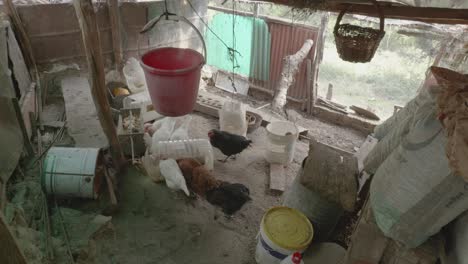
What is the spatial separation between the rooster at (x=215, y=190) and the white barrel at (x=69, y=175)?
1.24 m

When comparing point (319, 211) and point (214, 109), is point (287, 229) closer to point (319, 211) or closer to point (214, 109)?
point (319, 211)

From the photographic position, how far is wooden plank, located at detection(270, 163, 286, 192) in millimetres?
4798

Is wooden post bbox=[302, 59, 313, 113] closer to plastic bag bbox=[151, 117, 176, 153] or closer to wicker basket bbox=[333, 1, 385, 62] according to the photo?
plastic bag bbox=[151, 117, 176, 153]

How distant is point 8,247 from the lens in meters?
1.23

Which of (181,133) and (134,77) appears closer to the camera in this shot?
(181,133)

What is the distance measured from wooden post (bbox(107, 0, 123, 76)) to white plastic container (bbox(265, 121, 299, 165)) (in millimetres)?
4170

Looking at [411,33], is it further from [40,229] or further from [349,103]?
[40,229]

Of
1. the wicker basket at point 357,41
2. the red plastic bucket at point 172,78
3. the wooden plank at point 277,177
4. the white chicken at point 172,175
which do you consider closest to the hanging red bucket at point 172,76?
the red plastic bucket at point 172,78

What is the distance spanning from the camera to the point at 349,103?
9.07 meters

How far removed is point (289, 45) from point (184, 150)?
5216 mm

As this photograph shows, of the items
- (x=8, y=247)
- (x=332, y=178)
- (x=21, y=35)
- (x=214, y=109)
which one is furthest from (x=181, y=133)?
(x=21, y=35)

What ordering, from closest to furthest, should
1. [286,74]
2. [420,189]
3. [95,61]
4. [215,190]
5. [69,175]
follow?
1. [420,189]
2. [95,61]
3. [69,175]
4. [215,190]
5. [286,74]

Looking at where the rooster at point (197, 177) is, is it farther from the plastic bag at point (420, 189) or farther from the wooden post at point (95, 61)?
the plastic bag at point (420, 189)

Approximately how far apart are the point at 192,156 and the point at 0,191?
2.34m
